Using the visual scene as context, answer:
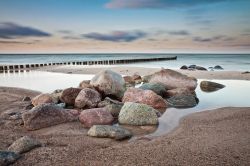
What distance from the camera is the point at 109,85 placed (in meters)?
10.2

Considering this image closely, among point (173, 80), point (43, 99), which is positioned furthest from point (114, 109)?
point (173, 80)

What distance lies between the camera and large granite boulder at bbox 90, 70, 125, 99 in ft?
33.5

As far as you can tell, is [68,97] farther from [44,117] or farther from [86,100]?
[44,117]

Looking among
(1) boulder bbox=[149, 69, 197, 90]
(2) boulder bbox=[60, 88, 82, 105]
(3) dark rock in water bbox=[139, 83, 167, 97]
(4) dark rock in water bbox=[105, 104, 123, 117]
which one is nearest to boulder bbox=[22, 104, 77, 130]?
(4) dark rock in water bbox=[105, 104, 123, 117]

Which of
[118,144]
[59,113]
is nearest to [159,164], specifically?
[118,144]

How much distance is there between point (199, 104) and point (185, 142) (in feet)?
14.8

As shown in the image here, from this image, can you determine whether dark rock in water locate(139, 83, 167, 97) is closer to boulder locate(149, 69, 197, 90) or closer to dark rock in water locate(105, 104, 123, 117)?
boulder locate(149, 69, 197, 90)

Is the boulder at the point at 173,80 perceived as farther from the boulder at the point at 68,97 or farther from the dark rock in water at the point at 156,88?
the boulder at the point at 68,97

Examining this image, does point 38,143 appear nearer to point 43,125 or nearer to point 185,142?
point 43,125

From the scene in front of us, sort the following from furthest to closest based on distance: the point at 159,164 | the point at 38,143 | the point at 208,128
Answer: the point at 208,128
the point at 38,143
the point at 159,164

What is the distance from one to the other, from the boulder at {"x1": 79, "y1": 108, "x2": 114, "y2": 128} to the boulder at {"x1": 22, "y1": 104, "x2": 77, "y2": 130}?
397 mm

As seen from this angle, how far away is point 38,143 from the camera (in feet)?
17.2

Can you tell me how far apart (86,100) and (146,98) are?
195cm

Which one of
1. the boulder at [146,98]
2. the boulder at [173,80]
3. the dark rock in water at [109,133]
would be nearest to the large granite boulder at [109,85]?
the boulder at [146,98]
